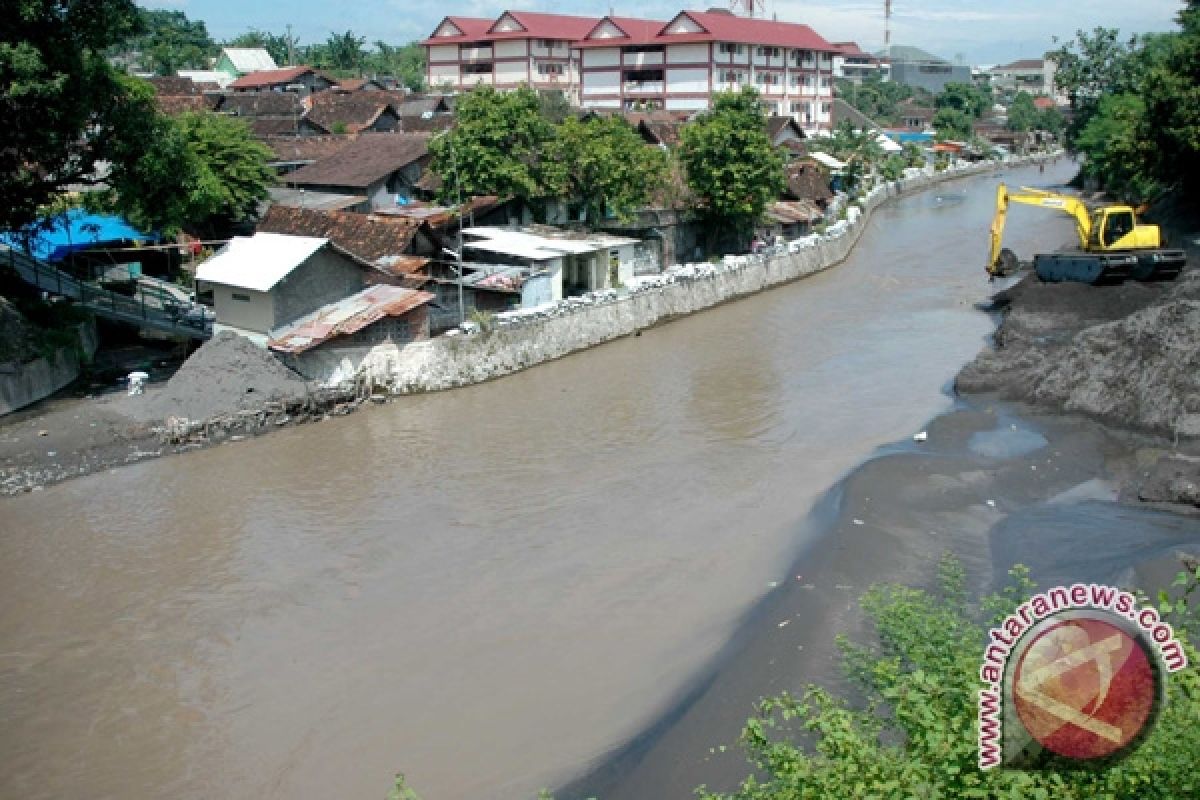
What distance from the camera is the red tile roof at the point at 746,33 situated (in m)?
54.2

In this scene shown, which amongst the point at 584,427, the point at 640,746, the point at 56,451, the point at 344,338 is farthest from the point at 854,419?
the point at 56,451

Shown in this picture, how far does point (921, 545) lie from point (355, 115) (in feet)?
131

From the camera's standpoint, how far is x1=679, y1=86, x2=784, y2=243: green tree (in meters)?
32.4

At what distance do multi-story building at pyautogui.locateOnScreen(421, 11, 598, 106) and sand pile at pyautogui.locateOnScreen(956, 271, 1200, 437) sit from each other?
131 feet

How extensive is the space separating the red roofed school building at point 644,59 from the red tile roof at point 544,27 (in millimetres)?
76

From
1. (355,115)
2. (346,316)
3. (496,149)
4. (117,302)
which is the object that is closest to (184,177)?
(117,302)

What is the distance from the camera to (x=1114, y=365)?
2034 centimetres

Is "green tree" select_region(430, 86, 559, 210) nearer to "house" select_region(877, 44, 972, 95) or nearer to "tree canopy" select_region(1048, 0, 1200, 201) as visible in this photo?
"tree canopy" select_region(1048, 0, 1200, 201)

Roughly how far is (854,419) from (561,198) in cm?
1300

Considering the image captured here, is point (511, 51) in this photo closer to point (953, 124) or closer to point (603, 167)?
point (603, 167)

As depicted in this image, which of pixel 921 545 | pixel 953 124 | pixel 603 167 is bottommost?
pixel 921 545

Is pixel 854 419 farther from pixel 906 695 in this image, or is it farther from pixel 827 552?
pixel 906 695

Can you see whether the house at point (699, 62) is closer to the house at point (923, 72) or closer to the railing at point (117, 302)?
the railing at point (117, 302)

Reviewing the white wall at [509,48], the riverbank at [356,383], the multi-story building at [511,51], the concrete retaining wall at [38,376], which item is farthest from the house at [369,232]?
the white wall at [509,48]
